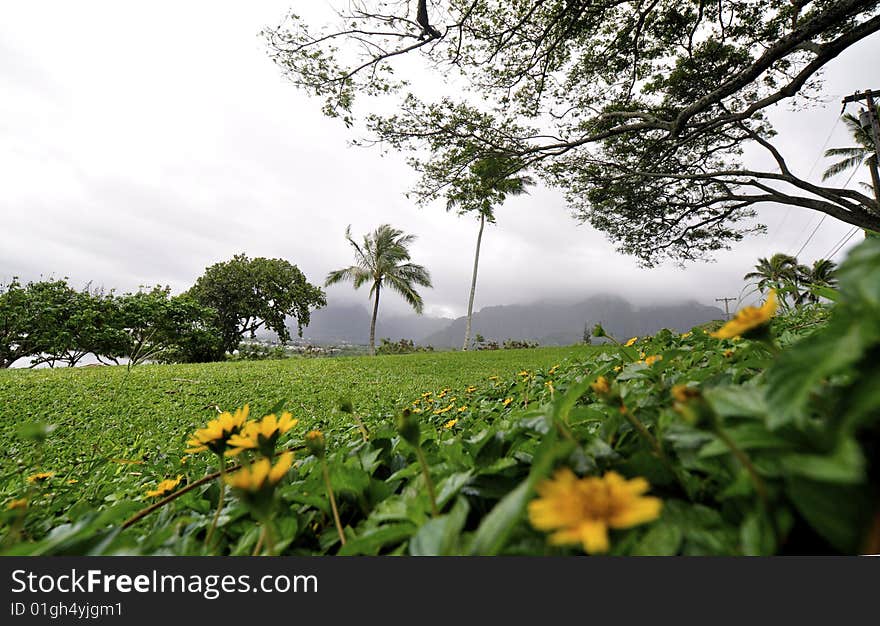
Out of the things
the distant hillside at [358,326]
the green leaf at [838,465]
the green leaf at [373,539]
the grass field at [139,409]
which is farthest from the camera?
the distant hillside at [358,326]

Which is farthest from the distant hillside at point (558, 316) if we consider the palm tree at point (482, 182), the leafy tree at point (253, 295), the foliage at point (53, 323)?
the palm tree at point (482, 182)

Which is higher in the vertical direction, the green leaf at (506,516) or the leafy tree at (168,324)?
the leafy tree at (168,324)

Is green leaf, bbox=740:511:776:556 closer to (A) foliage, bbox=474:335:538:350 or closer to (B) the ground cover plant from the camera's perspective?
(B) the ground cover plant

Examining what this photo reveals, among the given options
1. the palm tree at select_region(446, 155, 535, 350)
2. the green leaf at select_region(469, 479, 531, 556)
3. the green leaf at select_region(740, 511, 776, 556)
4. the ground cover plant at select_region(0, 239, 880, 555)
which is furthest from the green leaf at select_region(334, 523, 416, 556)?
the palm tree at select_region(446, 155, 535, 350)

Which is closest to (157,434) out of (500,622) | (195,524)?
(195,524)

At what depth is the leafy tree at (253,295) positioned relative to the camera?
18125mm

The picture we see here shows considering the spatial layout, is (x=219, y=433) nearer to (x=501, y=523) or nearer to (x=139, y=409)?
(x=501, y=523)

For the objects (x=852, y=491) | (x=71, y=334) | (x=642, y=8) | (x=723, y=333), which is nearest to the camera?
(x=852, y=491)

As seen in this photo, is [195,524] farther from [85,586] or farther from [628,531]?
[628,531]

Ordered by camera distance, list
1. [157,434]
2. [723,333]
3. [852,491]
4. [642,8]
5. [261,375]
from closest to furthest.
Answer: [852,491], [723,333], [157,434], [642,8], [261,375]

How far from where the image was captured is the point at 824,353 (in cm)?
26

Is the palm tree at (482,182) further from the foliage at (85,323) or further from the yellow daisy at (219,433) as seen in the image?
the foliage at (85,323)

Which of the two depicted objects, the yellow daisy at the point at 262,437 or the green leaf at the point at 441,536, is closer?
the green leaf at the point at 441,536

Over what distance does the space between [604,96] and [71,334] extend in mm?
14846
